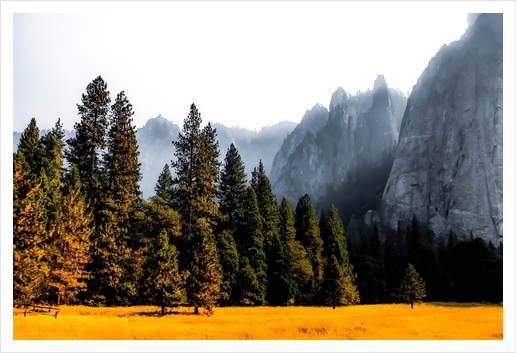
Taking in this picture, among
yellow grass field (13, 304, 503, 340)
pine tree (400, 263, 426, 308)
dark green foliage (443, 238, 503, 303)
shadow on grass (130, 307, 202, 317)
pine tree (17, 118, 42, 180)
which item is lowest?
pine tree (400, 263, 426, 308)

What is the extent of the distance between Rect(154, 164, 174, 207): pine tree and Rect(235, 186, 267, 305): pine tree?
5702mm

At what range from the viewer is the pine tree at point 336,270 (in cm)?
2734

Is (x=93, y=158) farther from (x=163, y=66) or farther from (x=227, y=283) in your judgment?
(x=227, y=283)

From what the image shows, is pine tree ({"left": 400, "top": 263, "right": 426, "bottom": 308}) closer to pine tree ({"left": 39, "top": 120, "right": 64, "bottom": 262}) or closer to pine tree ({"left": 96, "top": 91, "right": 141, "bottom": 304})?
pine tree ({"left": 96, "top": 91, "right": 141, "bottom": 304})

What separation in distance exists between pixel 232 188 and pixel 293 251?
22.1 feet

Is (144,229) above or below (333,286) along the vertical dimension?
above

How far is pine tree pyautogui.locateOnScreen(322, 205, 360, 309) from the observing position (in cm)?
2734

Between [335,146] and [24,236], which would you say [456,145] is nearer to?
[335,146]

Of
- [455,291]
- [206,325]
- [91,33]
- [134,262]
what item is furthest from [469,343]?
[91,33]

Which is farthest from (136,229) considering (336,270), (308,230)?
(308,230)

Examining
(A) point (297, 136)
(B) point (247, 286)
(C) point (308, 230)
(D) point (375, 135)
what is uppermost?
(D) point (375, 135)

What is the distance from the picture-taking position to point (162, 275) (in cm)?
1902

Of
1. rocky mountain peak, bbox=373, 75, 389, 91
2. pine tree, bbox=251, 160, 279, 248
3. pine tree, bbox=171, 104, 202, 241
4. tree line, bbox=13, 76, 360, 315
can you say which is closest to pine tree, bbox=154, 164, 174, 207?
tree line, bbox=13, 76, 360, 315

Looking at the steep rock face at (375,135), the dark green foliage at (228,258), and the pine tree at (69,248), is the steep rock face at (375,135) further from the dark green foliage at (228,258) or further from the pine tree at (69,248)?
the pine tree at (69,248)
